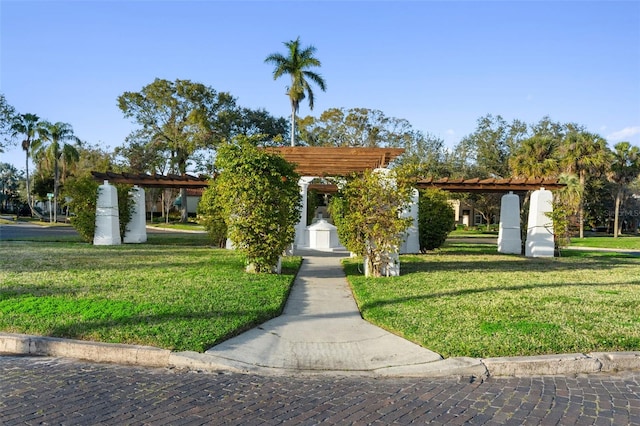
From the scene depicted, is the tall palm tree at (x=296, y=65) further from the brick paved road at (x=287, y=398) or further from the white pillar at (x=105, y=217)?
the brick paved road at (x=287, y=398)

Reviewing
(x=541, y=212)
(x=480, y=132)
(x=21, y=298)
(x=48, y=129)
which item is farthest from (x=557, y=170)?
(x=48, y=129)

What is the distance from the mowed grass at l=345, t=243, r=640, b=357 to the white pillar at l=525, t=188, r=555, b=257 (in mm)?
5680

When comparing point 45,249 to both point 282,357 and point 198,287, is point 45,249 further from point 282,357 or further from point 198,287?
point 282,357

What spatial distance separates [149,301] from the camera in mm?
7371

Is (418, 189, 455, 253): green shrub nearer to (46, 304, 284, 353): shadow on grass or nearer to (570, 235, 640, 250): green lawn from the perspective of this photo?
(46, 304, 284, 353): shadow on grass

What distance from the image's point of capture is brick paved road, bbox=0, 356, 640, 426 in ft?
12.5

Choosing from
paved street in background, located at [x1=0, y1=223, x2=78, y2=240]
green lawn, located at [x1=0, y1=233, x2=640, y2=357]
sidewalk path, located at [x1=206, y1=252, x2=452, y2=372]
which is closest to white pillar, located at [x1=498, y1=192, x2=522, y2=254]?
green lawn, located at [x1=0, y1=233, x2=640, y2=357]

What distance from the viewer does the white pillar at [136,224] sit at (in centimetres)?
2028

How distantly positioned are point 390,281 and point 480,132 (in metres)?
40.6

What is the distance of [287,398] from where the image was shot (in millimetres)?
4297

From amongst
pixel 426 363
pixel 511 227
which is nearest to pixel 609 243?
pixel 511 227

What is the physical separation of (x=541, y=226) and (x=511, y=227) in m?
1.60

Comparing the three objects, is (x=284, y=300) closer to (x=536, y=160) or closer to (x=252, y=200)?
(x=252, y=200)

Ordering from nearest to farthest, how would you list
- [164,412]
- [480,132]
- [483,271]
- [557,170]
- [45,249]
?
[164,412] → [483,271] → [45,249] → [557,170] → [480,132]
